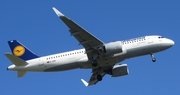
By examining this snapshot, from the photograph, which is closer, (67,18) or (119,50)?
(67,18)

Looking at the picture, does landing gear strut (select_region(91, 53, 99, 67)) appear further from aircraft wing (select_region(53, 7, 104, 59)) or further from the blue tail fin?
the blue tail fin

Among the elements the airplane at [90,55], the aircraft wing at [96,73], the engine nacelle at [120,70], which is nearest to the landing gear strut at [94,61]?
the airplane at [90,55]

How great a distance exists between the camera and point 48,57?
218 ft

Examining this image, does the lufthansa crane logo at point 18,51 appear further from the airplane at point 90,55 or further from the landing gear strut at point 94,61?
the landing gear strut at point 94,61

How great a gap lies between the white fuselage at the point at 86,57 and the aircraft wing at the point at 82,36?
1.50 metres

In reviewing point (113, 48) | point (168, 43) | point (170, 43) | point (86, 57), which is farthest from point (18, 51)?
point (170, 43)

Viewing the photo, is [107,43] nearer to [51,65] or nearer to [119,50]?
[119,50]

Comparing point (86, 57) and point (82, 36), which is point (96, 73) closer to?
point (86, 57)

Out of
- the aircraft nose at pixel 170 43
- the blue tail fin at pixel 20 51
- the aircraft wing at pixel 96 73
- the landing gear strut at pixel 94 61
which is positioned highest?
the blue tail fin at pixel 20 51

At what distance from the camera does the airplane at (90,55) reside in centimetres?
6347

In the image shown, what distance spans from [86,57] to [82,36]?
184 inches

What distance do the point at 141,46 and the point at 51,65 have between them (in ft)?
48.1

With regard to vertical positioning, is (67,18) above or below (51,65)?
above

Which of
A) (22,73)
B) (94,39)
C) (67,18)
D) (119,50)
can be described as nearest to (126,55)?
(119,50)
